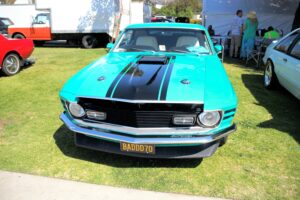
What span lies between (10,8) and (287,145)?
1793 cm

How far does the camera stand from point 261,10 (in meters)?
16.4

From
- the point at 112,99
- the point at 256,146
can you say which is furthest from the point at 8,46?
the point at 256,146

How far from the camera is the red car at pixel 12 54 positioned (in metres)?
8.35

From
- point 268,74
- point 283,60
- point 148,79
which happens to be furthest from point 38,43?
point 148,79

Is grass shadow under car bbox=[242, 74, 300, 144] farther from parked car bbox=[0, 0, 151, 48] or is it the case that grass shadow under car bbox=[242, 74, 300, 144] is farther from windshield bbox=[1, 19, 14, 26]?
windshield bbox=[1, 19, 14, 26]

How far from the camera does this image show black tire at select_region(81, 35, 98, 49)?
50.7ft

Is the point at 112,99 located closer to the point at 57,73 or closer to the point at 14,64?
the point at 57,73

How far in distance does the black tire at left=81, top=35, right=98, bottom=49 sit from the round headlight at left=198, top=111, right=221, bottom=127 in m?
13.0

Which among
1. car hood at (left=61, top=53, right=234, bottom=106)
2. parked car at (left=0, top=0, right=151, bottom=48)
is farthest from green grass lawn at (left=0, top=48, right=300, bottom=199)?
parked car at (left=0, top=0, right=151, bottom=48)

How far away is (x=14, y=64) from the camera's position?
8883 mm

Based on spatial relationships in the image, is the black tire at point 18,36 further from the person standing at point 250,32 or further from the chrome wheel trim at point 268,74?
the chrome wheel trim at point 268,74

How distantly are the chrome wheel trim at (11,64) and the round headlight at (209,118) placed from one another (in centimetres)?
699

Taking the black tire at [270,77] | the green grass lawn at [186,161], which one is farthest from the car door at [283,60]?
the green grass lawn at [186,161]

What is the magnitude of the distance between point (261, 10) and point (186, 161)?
14.7 m
